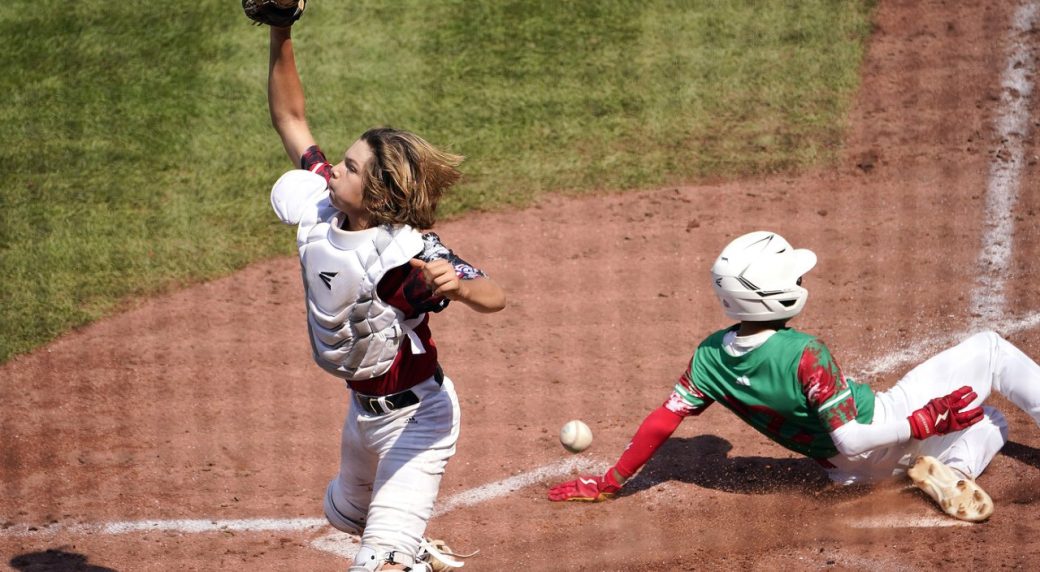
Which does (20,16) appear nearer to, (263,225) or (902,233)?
(263,225)

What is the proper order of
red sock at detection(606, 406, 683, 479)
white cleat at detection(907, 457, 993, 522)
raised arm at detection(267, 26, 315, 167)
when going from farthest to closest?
1. red sock at detection(606, 406, 683, 479)
2. white cleat at detection(907, 457, 993, 522)
3. raised arm at detection(267, 26, 315, 167)

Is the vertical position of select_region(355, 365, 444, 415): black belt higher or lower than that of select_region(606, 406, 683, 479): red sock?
higher

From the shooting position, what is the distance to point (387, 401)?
3926mm

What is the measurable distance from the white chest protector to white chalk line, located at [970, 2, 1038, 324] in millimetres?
3645

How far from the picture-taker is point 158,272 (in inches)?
286

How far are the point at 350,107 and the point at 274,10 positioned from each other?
4179 millimetres

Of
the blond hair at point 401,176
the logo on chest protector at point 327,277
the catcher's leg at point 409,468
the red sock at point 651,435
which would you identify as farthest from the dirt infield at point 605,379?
the blond hair at point 401,176

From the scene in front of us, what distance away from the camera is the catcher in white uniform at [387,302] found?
12.1ft

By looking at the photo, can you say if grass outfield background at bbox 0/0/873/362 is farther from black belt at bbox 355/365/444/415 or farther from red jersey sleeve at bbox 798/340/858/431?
black belt at bbox 355/365/444/415

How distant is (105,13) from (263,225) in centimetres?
279

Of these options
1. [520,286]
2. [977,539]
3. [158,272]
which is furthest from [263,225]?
[977,539]

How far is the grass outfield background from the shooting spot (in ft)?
24.6

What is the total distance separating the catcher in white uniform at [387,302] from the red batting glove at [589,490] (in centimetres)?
111

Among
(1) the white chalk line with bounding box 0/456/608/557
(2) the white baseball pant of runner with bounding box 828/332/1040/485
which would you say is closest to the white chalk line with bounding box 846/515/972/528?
(2) the white baseball pant of runner with bounding box 828/332/1040/485
